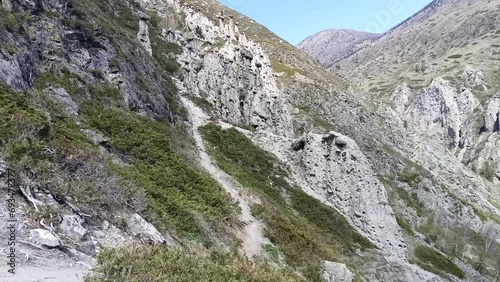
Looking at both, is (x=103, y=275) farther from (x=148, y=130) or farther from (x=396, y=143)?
(x=396, y=143)

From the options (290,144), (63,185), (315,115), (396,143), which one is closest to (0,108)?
(63,185)

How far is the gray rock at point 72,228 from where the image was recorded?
32.2 feet

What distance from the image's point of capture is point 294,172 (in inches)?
1339

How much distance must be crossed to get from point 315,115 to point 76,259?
70412 mm

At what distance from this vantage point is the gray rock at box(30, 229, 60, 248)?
29.3ft

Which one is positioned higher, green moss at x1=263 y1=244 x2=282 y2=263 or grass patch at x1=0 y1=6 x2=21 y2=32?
grass patch at x1=0 y1=6 x2=21 y2=32

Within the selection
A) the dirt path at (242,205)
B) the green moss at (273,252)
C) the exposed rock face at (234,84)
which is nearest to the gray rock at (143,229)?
the dirt path at (242,205)

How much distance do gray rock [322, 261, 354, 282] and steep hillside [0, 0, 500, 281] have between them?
0.20ft

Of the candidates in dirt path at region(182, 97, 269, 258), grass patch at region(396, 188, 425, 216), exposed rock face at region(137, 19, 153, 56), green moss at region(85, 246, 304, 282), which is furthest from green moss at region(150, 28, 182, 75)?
green moss at region(85, 246, 304, 282)

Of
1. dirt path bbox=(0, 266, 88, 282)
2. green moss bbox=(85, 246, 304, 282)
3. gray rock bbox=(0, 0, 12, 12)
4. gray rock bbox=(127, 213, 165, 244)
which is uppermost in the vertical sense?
gray rock bbox=(0, 0, 12, 12)

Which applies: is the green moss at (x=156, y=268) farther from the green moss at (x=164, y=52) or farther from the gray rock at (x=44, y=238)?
the green moss at (x=164, y=52)

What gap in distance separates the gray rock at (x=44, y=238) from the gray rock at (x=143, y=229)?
2826mm

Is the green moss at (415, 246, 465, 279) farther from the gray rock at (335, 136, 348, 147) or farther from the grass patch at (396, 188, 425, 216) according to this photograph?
the grass patch at (396, 188, 425, 216)

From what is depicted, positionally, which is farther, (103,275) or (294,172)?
(294,172)
